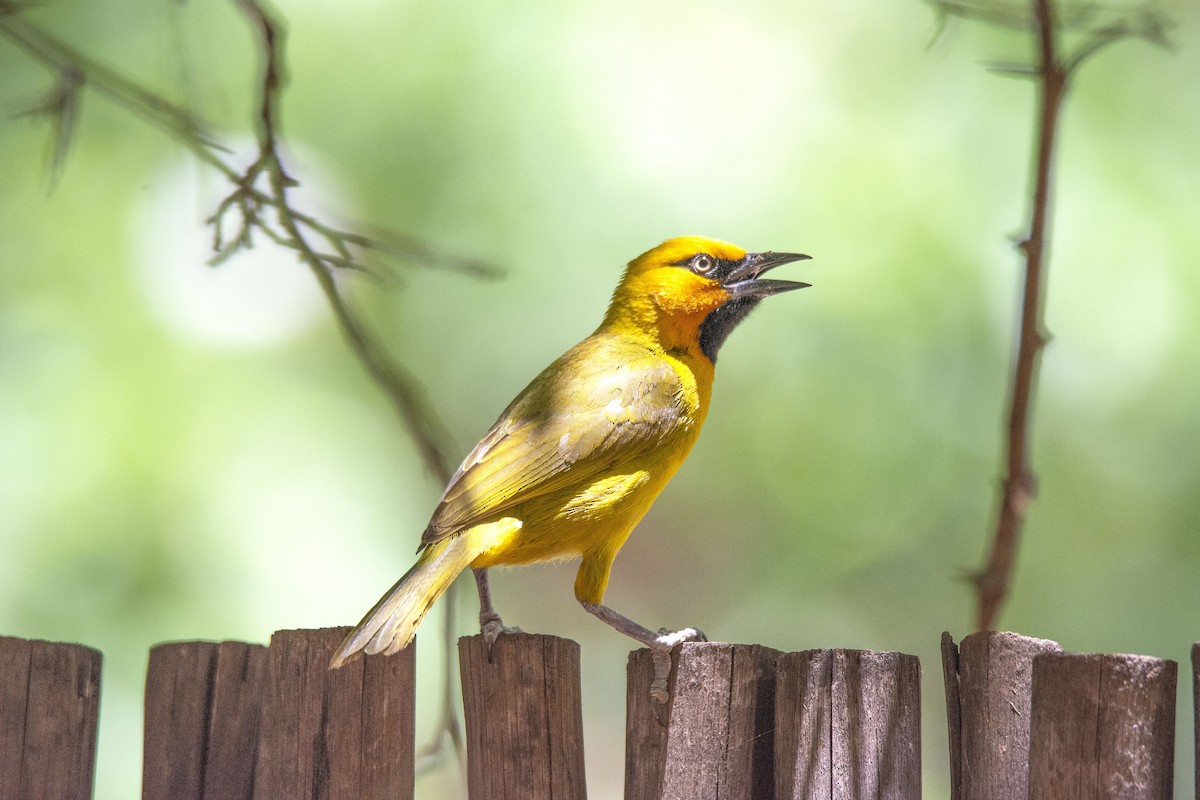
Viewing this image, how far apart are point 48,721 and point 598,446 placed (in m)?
1.51

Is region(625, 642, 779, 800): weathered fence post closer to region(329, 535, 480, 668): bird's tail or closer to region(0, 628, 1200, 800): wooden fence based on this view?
region(0, 628, 1200, 800): wooden fence

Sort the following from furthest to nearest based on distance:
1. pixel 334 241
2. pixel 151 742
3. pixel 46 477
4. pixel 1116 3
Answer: pixel 1116 3
pixel 46 477
pixel 334 241
pixel 151 742

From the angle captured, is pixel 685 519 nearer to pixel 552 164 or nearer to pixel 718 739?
pixel 552 164

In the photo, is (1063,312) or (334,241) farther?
(1063,312)

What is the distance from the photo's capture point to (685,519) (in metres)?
5.89

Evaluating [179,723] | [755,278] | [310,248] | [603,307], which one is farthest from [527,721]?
[603,307]

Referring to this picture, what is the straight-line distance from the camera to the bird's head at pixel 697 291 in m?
4.17

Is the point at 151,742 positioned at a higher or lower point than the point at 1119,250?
lower

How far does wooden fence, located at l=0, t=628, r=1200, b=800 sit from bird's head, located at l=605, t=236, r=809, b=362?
1612 mm

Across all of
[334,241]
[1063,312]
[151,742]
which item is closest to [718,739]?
[151,742]

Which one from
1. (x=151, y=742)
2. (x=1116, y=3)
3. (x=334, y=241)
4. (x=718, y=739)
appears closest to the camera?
(x=718, y=739)

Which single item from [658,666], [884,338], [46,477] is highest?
[884,338]

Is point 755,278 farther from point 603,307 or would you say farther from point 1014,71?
point 603,307

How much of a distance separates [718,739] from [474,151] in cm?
380
